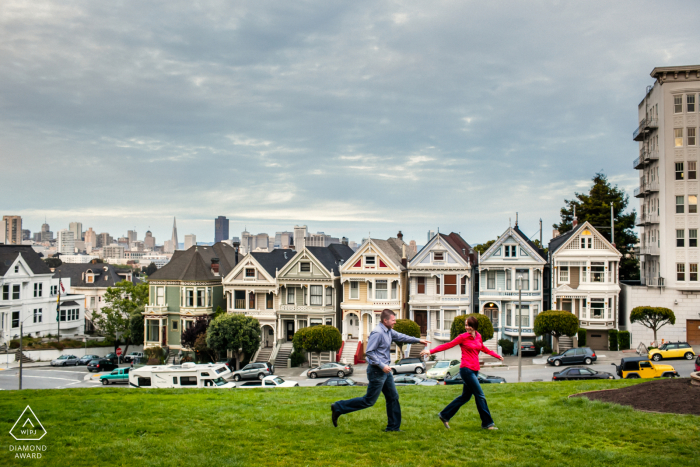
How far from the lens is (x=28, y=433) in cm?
1231

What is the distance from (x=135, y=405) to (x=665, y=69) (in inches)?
2031

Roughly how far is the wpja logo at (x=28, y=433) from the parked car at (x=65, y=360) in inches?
1950

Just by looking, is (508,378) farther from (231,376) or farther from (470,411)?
(470,411)

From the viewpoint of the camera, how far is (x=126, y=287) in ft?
215

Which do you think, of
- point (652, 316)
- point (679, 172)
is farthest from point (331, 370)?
point (679, 172)

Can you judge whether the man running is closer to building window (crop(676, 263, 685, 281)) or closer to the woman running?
the woman running

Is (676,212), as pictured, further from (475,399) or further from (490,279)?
(475,399)

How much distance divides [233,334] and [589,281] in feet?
107

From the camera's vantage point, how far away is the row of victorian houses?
163 feet

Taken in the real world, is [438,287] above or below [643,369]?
above

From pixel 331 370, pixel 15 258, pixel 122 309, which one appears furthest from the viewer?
pixel 122 309

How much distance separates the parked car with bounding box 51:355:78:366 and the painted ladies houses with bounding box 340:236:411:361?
3017 centimetres

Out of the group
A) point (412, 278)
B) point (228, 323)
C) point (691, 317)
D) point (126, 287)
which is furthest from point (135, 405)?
point (126, 287)

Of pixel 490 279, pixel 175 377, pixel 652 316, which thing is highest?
pixel 490 279
